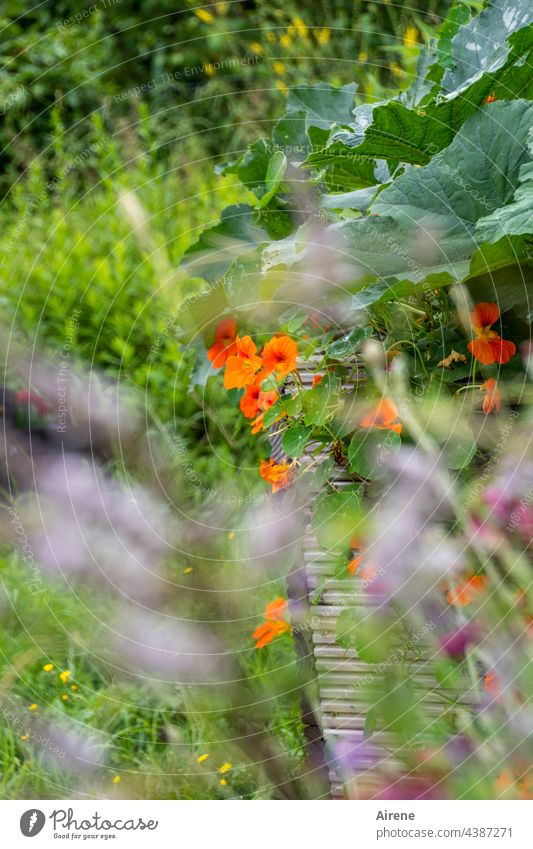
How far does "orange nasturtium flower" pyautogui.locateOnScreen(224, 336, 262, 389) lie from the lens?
125 centimetres

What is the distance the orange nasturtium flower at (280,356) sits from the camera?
1208mm

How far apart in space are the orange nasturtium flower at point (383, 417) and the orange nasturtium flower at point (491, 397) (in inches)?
4.4

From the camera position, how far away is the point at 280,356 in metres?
1.22

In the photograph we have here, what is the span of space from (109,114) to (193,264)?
2536 millimetres

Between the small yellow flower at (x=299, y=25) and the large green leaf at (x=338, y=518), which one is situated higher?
the small yellow flower at (x=299, y=25)

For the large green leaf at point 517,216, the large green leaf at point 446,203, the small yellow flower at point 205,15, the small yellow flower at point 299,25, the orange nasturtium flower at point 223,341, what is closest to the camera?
the large green leaf at point 517,216

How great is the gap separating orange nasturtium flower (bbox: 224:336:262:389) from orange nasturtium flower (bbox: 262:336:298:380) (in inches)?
1.3

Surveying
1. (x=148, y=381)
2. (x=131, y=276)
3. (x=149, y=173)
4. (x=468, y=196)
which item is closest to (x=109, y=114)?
(x=149, y=173)

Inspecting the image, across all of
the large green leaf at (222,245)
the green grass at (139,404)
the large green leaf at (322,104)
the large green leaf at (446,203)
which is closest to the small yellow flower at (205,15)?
the green grass at (139,404)

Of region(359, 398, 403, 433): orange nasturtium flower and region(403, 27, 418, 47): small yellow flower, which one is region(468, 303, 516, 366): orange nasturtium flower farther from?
region(403, 27, 418, 47): small yellow flower

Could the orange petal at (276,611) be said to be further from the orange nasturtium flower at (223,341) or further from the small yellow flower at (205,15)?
the small yellow flower at (205,15)

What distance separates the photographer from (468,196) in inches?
43.4

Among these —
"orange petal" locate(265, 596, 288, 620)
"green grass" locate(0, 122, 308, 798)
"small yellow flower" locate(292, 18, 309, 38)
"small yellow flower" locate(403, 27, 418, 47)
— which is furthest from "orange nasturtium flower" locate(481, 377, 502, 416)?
"small yellow flower" locate(292, 18, 309, 38)
